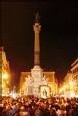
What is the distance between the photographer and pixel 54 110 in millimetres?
9430

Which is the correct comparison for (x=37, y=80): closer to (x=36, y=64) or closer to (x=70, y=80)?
(x=36, y=64)

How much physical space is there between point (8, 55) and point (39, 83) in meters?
5.40

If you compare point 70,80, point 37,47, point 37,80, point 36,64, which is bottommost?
point 37,80

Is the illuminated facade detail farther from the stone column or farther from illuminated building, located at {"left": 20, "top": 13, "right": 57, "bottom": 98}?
the stone column

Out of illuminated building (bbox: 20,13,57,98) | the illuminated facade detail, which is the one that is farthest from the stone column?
the illuminated facade detail

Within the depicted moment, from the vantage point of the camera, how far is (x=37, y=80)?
33938 millimetres

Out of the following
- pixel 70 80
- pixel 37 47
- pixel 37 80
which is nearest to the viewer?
pixel 37 80

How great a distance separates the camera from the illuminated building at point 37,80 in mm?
31494

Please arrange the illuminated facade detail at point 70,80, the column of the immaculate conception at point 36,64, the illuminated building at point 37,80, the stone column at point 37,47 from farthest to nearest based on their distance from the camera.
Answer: the stone column at point 37,47, the column of the immaculate conception at point 36,64, the illuminated facade detail at point 70,80, the illuminated building at point 37,80

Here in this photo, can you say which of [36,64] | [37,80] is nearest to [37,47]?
[36,64]

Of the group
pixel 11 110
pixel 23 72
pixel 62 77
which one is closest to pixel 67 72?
pixel 62 77

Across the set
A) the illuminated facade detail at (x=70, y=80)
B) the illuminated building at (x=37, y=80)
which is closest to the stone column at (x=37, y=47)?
the illuminated building at (x=37, y=80)

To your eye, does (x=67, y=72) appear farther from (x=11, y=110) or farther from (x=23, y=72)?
(x=11, y=110)

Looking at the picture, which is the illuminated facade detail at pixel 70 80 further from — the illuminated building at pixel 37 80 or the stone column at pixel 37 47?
the stone column at pixel 37 47
